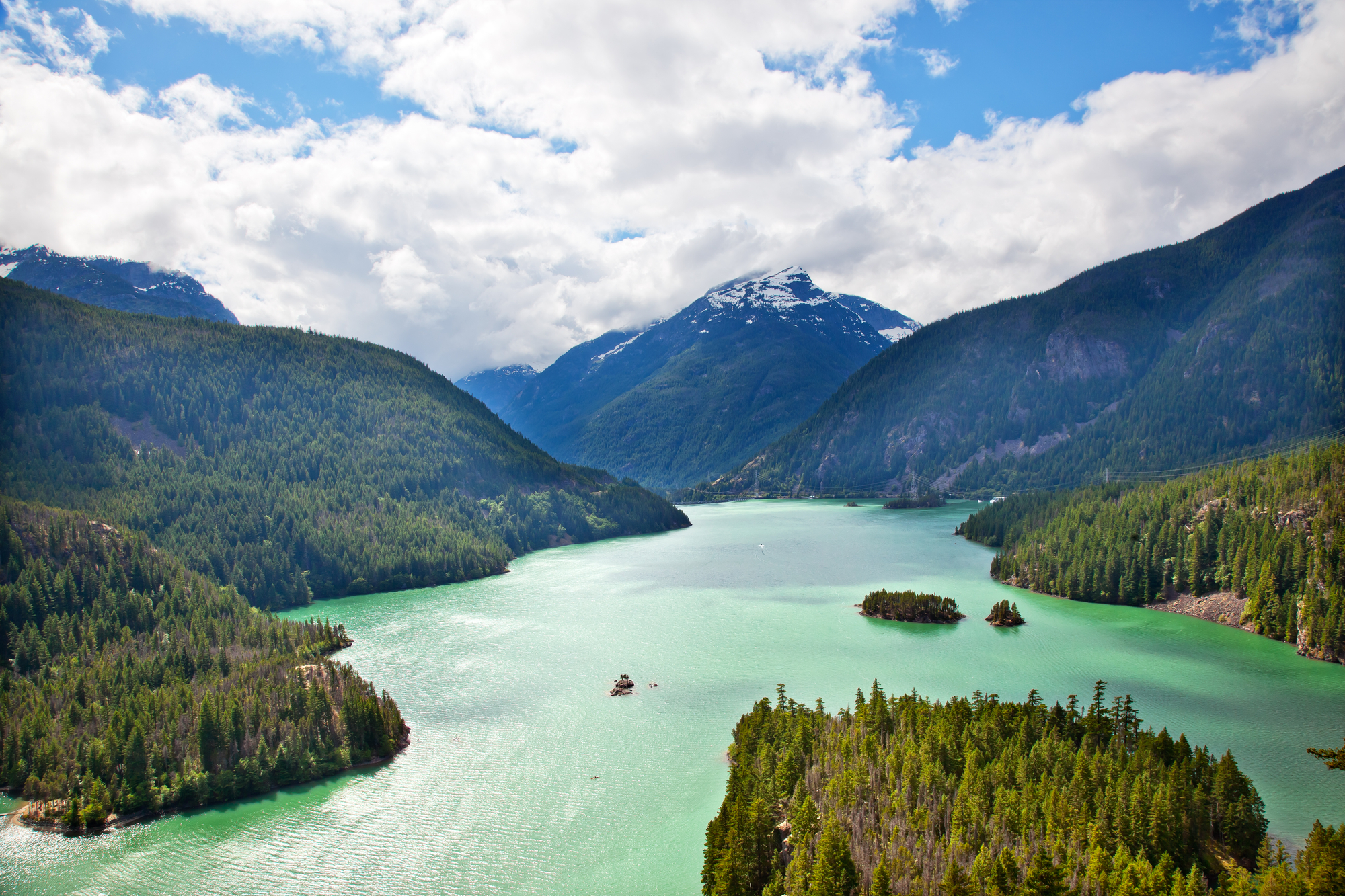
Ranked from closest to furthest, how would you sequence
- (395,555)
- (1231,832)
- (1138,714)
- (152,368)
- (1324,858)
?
1. (1324,858)
2. (1231,832)
3. (1138,714)
4. (395,555)
5. (152,368)

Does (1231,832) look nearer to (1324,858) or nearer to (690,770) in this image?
(1324,858)

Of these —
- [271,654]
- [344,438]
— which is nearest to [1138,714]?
[271,654]

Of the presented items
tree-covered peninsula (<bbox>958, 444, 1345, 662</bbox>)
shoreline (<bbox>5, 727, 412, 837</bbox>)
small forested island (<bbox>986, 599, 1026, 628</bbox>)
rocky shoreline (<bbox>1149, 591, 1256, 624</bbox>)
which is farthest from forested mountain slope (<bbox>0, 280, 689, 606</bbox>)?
rocky shoreline (<bbox>1149, 591, 1256, 624</bbox>)

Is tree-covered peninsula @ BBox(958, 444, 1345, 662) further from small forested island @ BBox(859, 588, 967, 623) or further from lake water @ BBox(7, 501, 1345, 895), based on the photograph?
small forested island @ BBox(859, 588, 967, 623)

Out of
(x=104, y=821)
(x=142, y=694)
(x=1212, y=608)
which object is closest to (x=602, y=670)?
(x=142, y=694)

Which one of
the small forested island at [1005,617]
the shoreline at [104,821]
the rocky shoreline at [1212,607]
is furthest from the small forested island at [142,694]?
the rocky shoreline at [1212,607]

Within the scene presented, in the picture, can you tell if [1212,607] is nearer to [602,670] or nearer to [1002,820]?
[1002,820]
